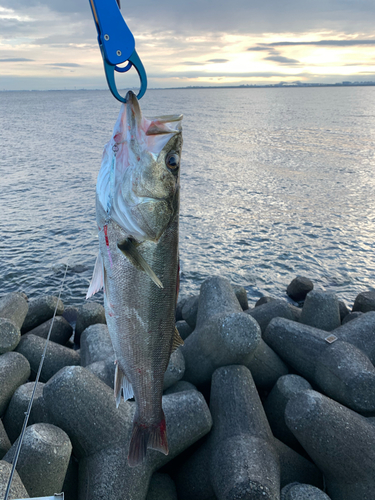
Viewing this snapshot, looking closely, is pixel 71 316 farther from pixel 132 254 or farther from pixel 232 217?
pixel 232 217

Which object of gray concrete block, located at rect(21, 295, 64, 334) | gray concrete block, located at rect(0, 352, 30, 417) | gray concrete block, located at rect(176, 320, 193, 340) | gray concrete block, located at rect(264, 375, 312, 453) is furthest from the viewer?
gray concrete block, located at rect(21, 295, 64, 334)

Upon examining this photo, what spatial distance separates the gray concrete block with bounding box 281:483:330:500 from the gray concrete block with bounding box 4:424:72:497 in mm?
2402

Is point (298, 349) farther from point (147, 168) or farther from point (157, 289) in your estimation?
point (147, 168)

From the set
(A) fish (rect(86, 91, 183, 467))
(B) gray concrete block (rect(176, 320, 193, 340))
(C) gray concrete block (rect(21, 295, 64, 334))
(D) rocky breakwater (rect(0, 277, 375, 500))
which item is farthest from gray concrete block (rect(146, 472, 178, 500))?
(C) gray concrete block (rect(21, 295, 64, 334))

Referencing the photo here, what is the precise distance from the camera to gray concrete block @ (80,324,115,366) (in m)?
6.59

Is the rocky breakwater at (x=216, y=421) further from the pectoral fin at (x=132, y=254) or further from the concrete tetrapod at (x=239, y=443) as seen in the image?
the pectoral fin at (x=132, y=254)

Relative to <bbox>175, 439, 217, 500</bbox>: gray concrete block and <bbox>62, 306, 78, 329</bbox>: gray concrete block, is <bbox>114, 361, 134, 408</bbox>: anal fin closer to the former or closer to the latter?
<bbox>175, 439, 217, 500</bbox>: gray concrete block

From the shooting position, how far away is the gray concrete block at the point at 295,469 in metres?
4.80

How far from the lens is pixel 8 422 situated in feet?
17.6

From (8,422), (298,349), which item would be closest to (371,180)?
(298,349)

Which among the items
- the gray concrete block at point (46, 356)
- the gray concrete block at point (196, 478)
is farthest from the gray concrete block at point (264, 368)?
the gray concrete block at point (46, 356)

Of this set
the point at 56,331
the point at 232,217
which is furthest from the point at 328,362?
the point at 232,217

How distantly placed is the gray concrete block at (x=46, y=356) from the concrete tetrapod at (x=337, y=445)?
416 cm

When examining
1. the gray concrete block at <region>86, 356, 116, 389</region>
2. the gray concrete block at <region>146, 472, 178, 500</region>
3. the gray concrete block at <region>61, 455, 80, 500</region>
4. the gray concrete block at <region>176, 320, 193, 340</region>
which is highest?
the gray concrete block at <region>86, 356, 116, 389</region>
